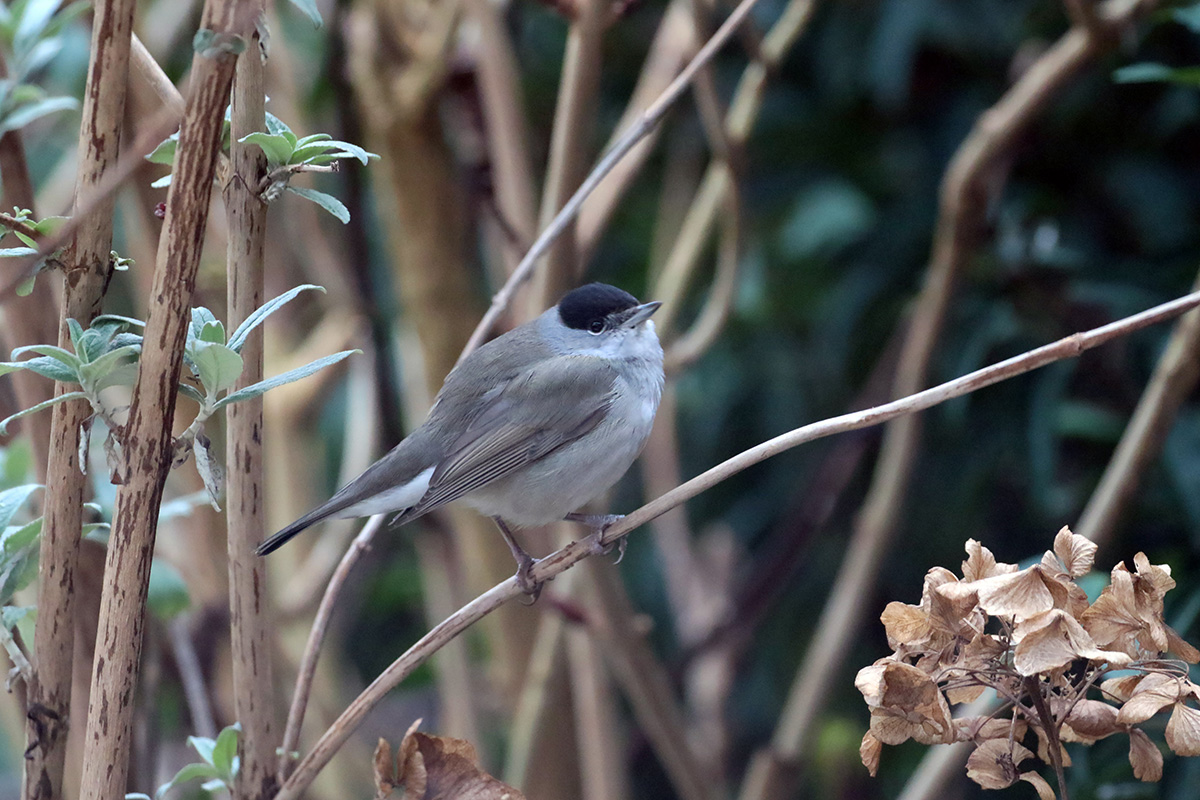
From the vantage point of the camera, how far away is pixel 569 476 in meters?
2.44

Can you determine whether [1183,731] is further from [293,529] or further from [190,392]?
[293,529]

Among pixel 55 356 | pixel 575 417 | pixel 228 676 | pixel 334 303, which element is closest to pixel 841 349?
pixel 575 417

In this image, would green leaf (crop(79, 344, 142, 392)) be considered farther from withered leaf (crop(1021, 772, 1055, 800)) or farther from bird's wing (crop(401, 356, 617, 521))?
bird's wing (crop(401, 356, 617, 521))

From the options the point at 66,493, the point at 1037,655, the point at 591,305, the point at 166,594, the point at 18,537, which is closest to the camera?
the point at 1037,655

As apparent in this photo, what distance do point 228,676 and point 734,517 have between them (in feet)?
5.06

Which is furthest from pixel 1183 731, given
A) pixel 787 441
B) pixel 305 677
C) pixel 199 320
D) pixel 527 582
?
pixel 199 320

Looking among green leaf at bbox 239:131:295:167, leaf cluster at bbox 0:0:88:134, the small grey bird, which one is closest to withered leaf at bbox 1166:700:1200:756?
green leaf at bbox 239:131:295:167

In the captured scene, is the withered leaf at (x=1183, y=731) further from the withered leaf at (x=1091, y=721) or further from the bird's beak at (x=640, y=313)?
the bird's beak at (x=640, y=313)

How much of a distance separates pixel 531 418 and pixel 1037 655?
1.67m

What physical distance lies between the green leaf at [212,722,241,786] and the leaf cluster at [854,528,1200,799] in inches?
26.3

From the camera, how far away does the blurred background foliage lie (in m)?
2.71

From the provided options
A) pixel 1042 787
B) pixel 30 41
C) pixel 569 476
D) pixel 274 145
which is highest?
pixel 30 41

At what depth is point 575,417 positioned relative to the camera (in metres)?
2.52

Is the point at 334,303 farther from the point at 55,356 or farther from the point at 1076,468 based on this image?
the point at 55,356
